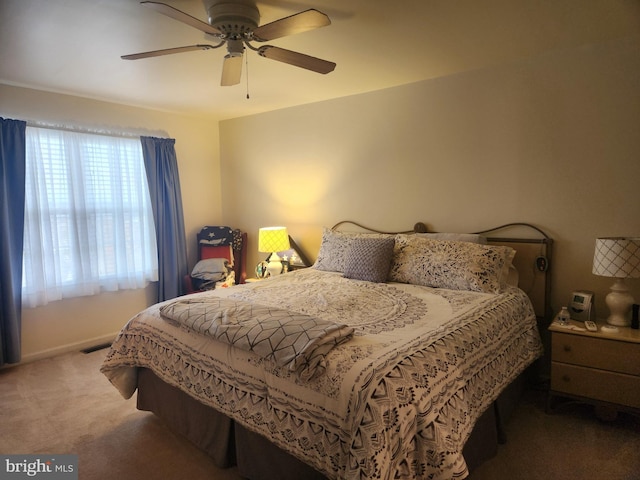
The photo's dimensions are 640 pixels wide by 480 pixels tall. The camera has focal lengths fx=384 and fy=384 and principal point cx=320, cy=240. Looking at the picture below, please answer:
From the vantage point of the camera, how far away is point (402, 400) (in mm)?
1344

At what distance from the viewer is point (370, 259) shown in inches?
115

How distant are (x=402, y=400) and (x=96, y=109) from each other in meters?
3.83

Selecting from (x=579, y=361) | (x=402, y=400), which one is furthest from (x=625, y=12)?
(x=402, y=400)

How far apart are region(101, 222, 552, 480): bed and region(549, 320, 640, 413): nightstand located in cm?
20

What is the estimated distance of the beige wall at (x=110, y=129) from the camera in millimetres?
3363

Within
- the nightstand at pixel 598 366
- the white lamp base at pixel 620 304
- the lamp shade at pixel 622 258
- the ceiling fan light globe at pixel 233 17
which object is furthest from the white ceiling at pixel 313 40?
the nightstand at pixel 598 366

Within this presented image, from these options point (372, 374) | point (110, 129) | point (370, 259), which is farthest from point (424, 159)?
point (110, 129)

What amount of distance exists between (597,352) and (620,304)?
0.33m

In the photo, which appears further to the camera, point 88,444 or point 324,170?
point 324,170

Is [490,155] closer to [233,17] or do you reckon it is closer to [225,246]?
[233,17]

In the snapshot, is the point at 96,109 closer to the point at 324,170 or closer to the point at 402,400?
the point at 324,170

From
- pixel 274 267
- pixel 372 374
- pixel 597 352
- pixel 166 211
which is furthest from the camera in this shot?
pixel 166 211

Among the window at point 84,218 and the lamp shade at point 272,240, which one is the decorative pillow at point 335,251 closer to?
the lamp shade at point 272,240

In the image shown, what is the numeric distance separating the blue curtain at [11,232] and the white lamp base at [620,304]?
436 cm
